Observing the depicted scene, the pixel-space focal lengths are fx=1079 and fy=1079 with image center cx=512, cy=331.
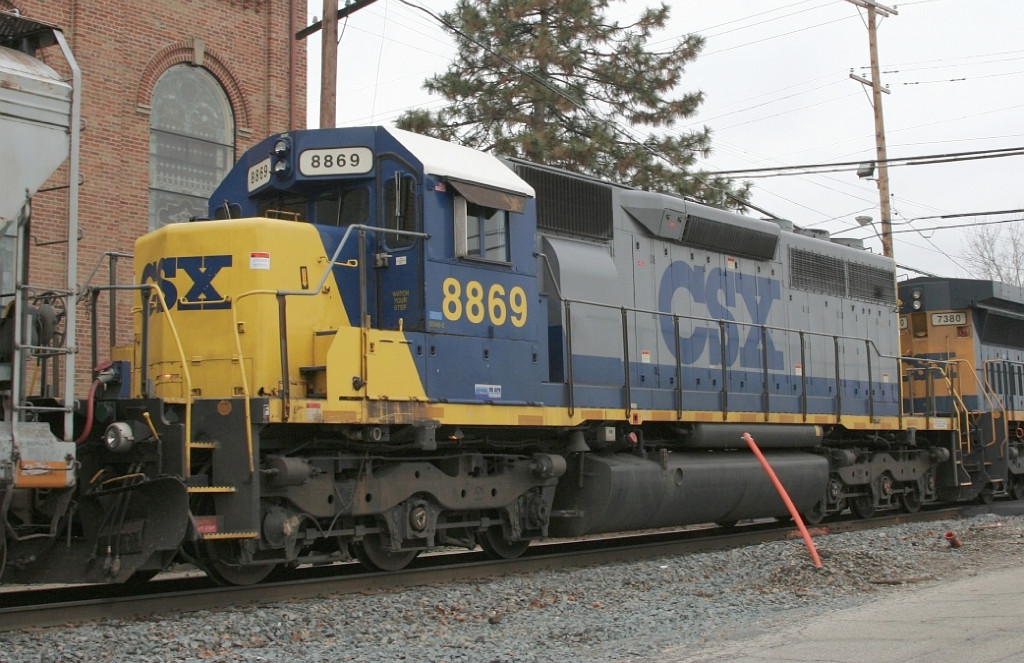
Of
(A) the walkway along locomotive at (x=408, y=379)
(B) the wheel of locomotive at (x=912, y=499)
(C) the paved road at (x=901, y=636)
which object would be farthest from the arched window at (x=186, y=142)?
(C) the paved road at (x=901, y=636)

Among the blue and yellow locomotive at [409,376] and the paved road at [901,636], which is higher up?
the blue and yellow locomotive at [409,376]

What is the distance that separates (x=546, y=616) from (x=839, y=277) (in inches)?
377

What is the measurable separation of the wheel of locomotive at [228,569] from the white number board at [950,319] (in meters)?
14.0

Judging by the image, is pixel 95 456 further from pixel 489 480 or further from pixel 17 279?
pixel 489 480

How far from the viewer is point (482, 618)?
296 inches

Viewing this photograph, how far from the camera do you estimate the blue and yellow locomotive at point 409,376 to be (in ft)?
24.8

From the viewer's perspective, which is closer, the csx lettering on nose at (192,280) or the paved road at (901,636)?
the paved road at (901,636)

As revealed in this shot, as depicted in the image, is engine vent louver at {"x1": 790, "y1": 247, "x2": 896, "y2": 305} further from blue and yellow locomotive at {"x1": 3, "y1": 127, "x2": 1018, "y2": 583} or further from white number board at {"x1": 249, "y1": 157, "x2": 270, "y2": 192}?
white number board at {"x1": 249, "y1": 157, "x2": 270, "y2": 192}

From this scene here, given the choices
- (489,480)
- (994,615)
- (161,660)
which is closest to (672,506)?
(489,480)

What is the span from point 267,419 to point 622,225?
17.9ft

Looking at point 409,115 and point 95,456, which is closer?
point 95,456

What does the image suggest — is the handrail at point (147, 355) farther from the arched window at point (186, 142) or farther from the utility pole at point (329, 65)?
the arched window at point (186, 142)

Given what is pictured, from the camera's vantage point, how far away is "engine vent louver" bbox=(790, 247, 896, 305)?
1471cm

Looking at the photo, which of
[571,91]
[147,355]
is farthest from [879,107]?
[147,355]
